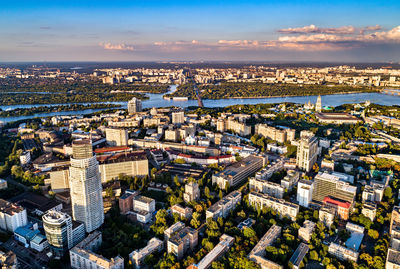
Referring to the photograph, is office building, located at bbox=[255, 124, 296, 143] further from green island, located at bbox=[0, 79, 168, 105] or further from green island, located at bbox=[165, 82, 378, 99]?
green island, located at bbox=[0, 79, 168, 105]

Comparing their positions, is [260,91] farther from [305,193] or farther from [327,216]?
[327,216]

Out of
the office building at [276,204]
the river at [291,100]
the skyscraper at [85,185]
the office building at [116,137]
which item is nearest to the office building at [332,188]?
the office building at [276,204]

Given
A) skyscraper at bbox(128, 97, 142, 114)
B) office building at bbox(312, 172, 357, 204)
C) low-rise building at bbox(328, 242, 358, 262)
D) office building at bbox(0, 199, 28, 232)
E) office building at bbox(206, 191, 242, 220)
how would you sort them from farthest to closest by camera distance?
skyscraper at bbox(128, 97, 142, 114), office building at bbox(312, 172, 357, 204), office building at bbox(206, 191, 242, 220), office building at bbox(0, 199, 28, 232), low-rise building at bbox(328, 242, 358, 262)

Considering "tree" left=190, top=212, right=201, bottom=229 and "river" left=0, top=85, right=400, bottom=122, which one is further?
"river" left=0, top=85, right=400, bottom=122

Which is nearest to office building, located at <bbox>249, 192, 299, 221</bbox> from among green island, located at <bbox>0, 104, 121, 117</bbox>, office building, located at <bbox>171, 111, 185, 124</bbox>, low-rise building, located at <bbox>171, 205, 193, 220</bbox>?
low-rise building, located at <bbox>171, 205, 193, 220</bbox>

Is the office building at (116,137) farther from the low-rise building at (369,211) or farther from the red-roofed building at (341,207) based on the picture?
the low-rise building at (369,211)

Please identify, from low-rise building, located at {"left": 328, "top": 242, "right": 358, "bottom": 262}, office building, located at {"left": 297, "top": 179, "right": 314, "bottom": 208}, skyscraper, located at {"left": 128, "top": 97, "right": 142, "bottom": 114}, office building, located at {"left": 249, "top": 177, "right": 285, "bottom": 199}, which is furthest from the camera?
skyscraper, located at {"left": 128, "top": 97, "right": 142, "bottom": 114}
